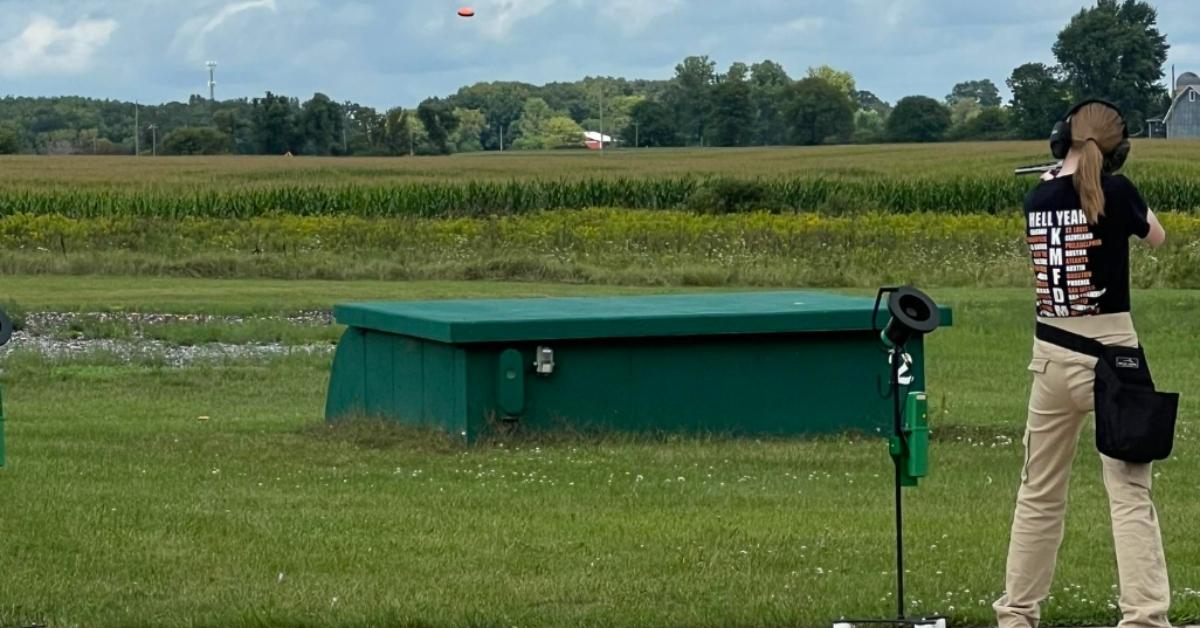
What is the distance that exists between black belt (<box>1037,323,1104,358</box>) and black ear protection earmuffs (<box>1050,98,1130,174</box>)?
53 centimetres

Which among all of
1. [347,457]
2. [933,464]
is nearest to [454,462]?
[347,457]

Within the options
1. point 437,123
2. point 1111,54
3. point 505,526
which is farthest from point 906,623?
point 437,123

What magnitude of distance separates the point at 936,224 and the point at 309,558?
29.8 m

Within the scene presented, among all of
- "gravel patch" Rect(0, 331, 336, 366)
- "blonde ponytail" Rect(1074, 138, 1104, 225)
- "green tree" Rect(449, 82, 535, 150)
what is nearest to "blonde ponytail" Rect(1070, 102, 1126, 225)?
"blonde ponytail" Rect(1074, 138, 1104, 225)

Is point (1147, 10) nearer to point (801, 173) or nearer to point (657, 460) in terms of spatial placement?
point (801, 173)

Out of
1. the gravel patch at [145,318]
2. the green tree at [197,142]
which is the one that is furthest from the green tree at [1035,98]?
the gravel patch at [145,318]

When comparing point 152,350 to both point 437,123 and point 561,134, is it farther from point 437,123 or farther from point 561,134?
point 561,134

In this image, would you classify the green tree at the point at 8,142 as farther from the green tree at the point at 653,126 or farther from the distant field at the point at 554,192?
the distant field at the point at 554,192

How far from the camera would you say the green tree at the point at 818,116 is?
405 ft

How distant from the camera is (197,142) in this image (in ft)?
381

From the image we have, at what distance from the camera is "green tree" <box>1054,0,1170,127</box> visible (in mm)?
88562

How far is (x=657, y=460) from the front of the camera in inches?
432

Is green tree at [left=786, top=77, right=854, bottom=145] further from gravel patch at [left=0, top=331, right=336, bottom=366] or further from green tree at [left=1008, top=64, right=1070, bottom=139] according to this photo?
gravel patch at [left=0, top=331, right=336, bottom=366]

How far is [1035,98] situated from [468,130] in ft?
165
